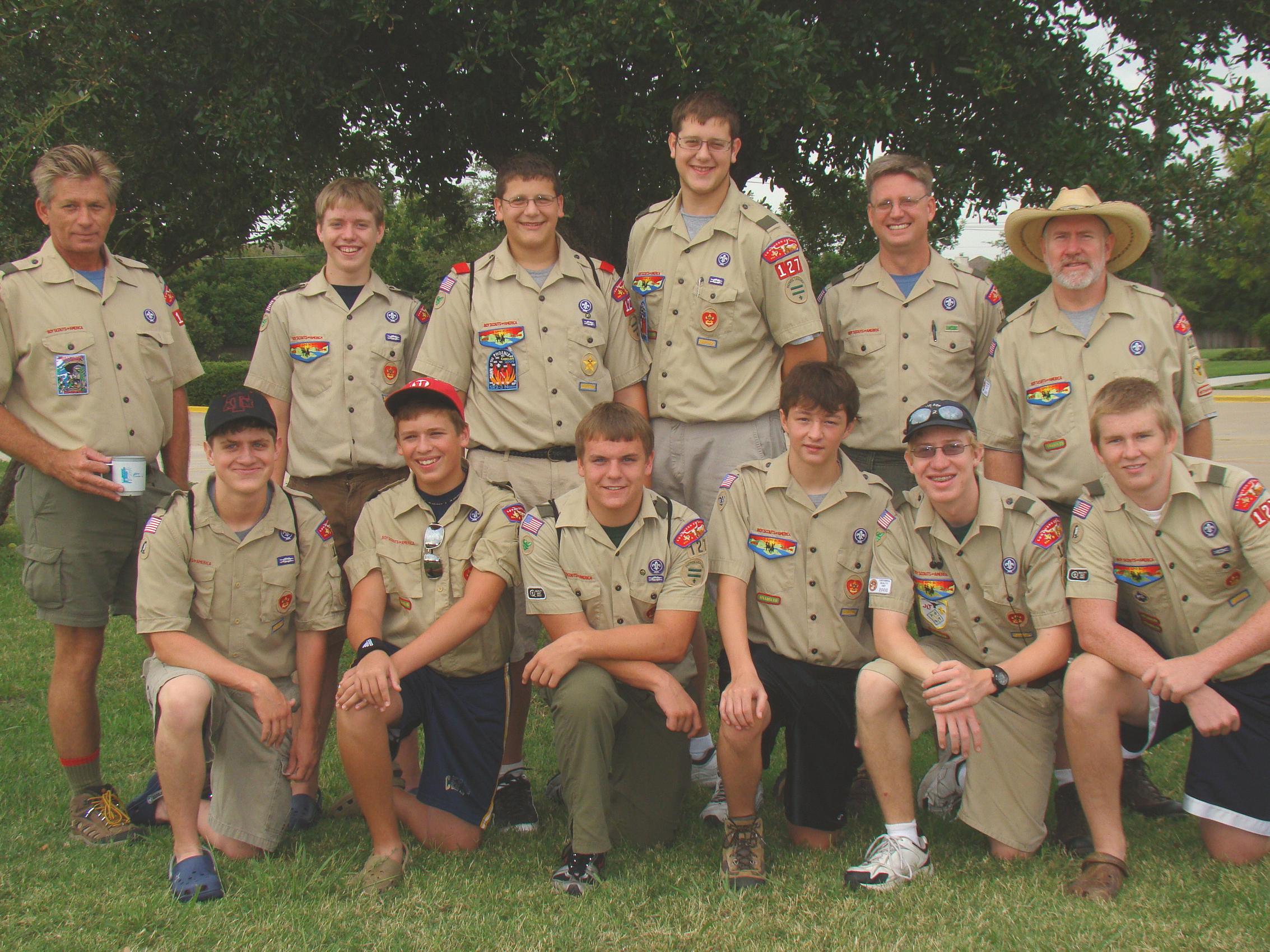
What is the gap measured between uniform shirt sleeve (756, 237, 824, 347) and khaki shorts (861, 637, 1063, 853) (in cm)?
145

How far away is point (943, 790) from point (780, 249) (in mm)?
2318

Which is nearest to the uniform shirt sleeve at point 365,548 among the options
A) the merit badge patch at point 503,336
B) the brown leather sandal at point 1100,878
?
the merit badge patch at point 503,336

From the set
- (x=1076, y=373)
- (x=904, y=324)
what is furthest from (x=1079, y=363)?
(x=904, y=324)

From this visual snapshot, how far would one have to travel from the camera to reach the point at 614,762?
4.16 m

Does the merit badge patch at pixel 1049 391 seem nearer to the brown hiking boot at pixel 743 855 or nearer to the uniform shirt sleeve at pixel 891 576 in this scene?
the uniform shirt sleeve at pixel 891 576

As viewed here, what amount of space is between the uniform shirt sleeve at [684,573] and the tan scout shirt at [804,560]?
9cm

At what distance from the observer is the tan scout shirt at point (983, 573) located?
3.93 m

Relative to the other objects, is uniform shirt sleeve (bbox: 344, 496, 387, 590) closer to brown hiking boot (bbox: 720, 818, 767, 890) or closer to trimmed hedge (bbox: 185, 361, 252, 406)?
brown hiking boot (bbox: 720, 818, 767, 890)

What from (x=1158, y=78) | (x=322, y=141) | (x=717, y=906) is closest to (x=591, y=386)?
(x=717, y=906)

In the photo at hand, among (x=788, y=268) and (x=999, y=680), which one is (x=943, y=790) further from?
(x=788, y=268)

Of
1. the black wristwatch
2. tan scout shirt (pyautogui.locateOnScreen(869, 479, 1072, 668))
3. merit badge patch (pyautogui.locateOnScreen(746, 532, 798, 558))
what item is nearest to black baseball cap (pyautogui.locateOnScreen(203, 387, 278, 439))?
merit badge patch (pyautogui.locateOnScreen(746, 532, 798, 558))

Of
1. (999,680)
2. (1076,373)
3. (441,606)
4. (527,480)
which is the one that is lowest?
(999,680)

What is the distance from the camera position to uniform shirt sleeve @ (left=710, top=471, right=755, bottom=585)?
419 centimetres

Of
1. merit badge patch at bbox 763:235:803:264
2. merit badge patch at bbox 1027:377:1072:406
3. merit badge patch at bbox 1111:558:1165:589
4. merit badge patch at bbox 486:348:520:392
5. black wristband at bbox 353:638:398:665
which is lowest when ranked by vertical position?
black wristband at bbox 353:638:398:665
